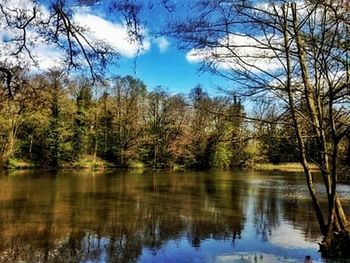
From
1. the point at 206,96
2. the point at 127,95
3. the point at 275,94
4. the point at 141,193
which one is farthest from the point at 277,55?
the point at 127,95

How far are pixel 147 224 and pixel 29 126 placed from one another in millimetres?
39183

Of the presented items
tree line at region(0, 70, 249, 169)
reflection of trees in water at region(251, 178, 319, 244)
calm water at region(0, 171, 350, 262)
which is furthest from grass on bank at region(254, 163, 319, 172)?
calm water at region(0, 171, 350, 262)

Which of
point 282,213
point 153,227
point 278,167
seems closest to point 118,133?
point 278,167

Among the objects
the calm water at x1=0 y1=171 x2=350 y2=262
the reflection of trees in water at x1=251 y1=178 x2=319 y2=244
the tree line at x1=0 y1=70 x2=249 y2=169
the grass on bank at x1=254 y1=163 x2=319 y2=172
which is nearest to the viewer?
the calm water at x1=0 y1=171 x2=350 y2=262

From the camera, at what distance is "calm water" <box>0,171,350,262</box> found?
38.1ft

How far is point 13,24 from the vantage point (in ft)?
24.0

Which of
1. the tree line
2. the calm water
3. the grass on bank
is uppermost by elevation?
the tree line

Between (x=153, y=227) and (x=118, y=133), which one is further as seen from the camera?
(x=118, y=133)

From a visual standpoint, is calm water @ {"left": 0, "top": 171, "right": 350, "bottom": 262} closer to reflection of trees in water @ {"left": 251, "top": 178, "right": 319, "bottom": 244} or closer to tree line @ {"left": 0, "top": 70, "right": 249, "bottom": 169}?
reflection of trees in water @ {"left": 251, "top": 178, "right": 319, "bottom": 244}

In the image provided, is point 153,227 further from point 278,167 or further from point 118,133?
point 278,167

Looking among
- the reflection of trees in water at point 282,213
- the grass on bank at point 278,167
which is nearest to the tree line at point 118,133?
the grass on bank at point 278,167

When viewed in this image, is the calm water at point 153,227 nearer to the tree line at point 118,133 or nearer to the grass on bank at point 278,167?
the tree line at point 118,133

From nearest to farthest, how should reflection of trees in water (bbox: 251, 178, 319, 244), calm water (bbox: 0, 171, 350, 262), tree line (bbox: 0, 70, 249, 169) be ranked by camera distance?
calm water (bbox: 0, 171, 350, 262), reflection of trees in water (bbox: 251, 178, 319, 244), tree line (bbox: 0, 70, 249, 169)

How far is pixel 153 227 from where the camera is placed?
15383mm
